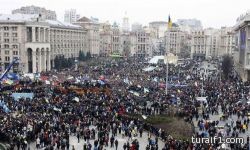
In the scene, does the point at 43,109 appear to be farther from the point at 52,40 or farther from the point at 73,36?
the point at 73,36

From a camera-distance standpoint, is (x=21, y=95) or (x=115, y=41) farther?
(x=115, y=41)

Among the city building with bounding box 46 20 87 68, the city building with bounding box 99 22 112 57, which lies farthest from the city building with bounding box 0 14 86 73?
the city building with bounding box 99 22 112 57

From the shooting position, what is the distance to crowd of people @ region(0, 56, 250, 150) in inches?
917

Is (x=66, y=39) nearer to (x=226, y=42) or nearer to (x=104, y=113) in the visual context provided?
(x=226, y=42)

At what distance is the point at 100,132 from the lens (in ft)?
80.8

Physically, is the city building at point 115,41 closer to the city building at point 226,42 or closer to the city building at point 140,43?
the city building at point 140,43

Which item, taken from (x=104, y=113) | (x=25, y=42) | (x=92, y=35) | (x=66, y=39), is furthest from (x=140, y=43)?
(x=104, y=113)

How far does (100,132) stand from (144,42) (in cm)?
12524

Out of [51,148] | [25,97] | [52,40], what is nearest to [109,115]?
[51,148]

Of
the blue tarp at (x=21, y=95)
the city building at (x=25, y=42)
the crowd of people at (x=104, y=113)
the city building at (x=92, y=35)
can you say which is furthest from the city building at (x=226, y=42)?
the blue tarp at (x=21, y=95)

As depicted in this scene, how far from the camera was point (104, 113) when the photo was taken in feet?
97.1

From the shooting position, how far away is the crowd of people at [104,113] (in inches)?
917

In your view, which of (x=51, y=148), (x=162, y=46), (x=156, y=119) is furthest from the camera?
(x=162, y=46)

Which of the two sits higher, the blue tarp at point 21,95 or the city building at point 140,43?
the city building at point 140,43
